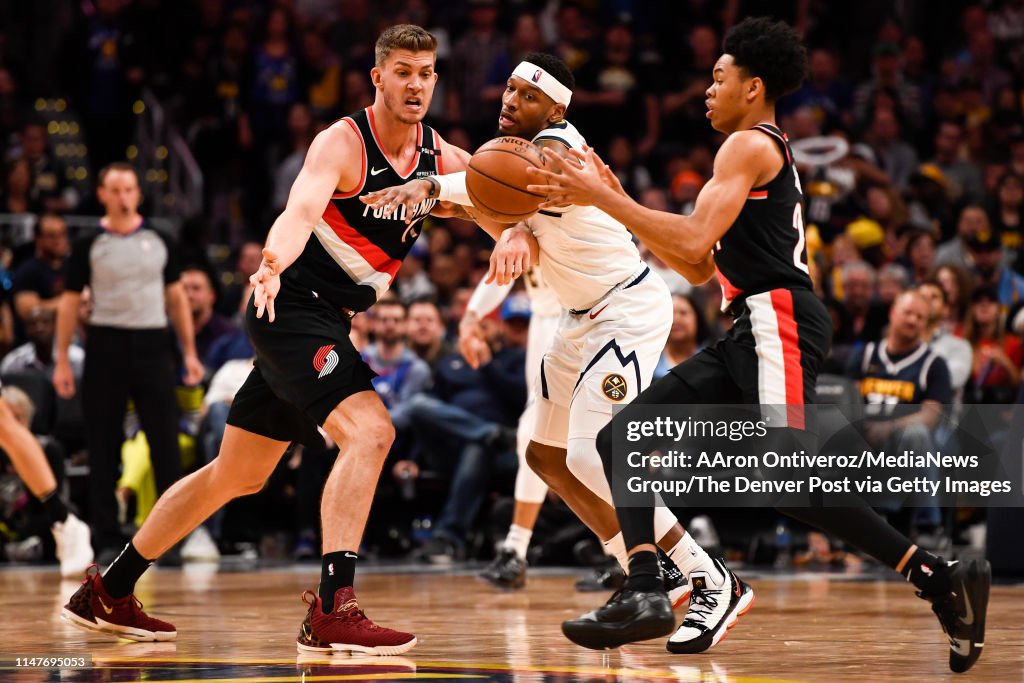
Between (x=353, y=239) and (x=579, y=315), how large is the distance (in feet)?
3.32

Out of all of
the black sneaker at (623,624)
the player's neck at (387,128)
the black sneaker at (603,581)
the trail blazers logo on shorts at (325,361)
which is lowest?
the black sneaker at (603,581)

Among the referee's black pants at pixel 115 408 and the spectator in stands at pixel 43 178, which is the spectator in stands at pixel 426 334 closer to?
the referee's black pants at pixel 115 408

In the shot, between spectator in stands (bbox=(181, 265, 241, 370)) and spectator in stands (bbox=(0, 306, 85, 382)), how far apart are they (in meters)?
1.04

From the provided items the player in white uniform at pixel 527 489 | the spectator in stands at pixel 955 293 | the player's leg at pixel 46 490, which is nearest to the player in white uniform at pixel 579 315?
the player in white uniform at pixel 527 489

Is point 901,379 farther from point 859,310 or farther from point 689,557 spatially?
point 689,557

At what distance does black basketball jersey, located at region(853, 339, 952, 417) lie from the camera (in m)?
9.65

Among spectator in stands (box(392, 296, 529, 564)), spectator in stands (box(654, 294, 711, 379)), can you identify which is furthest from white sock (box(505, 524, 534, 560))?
spectator in stands (box(392, 296, 529, 564))

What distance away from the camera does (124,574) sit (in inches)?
224

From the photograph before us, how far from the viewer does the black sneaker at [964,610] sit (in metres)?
4.60

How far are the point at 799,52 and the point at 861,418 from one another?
489cm

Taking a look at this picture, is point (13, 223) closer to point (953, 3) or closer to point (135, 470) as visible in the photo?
point (135, 470)

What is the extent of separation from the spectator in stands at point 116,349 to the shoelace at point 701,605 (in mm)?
5312

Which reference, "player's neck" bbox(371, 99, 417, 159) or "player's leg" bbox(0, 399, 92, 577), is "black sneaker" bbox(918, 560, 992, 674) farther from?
"player's leg" bbox(0, 399, 92, 577)

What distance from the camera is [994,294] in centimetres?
1094
